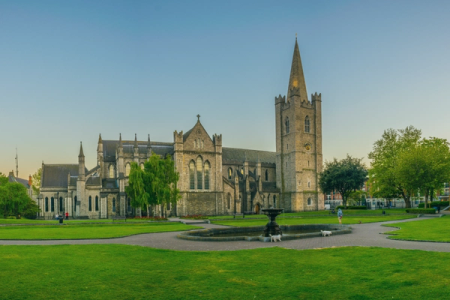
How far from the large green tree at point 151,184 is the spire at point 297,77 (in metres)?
36.5

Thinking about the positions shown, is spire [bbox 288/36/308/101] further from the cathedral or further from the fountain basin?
the fountain basin

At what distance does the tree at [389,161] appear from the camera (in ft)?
227

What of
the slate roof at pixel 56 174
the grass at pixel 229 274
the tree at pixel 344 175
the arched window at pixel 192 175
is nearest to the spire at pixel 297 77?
the tree at pixel 344 175

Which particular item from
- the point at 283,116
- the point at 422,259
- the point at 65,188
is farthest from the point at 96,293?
the point at 283,116

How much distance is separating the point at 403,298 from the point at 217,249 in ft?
35.6

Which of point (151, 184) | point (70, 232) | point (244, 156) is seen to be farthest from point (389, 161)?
point (70, 232)

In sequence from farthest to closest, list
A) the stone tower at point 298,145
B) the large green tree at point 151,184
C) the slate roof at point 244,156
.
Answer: the slate roof at point 244,156, the stone tower at point 298,145, the large green tree at point 151,184

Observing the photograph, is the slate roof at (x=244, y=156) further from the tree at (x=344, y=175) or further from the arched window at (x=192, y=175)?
the tree at (x=344, y=175)

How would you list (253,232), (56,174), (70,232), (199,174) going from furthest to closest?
(56,174) < (199,174) < (70,232) < (253,232)

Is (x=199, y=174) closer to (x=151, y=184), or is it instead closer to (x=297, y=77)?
(x=151, y=184)

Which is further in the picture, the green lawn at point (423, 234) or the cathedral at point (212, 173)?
the cathedral at point (212, 173)

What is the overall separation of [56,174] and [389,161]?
202 feet

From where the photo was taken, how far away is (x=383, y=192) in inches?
2793

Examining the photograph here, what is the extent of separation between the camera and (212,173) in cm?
7025
